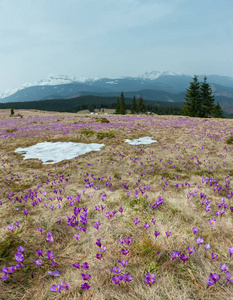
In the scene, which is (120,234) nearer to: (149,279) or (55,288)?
(149,279)

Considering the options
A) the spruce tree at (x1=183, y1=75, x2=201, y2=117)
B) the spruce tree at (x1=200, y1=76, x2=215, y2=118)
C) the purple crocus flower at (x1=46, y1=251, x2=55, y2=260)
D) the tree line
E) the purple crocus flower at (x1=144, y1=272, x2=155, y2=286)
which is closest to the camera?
the purple crocus flower at (x1=144, y1=272, x2=155, y2=286)

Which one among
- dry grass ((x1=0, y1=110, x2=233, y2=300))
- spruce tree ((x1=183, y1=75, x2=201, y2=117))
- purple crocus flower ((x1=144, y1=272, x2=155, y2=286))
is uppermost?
spruce tree ((x1=183, y1=75, x2=201, y2=117))

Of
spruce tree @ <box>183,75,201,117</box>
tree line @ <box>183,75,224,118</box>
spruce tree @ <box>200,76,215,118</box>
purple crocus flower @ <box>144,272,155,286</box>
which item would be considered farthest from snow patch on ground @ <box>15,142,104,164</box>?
spruce tree @ <box>200,76,215,118</box>

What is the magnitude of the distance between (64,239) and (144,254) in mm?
1718

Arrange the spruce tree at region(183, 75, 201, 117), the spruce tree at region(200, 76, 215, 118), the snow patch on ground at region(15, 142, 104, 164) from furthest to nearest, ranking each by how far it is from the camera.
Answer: the spruce tree at region(183, 75, 201, 117), the spruce tree at region(200, 76, 215, 118), the snow patch on ground at region(15, 142, 104, 164)

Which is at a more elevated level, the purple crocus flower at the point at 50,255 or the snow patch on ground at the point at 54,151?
the snow patch on ground at the point at 54,151

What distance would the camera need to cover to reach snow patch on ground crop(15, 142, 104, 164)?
980 cm

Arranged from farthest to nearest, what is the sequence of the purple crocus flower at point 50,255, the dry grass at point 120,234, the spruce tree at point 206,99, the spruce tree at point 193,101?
the spruce tree at point 193,101 → the spruce tree at point 206,99 → the purple crocus flower at point 50,255 → the dry grass at point 120,234

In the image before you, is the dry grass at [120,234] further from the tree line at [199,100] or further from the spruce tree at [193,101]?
the tree line at [199,100]

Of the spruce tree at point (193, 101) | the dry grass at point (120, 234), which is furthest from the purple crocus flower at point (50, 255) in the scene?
the spruce tree at point (193, 101)

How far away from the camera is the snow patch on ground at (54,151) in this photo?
9797 millimetres

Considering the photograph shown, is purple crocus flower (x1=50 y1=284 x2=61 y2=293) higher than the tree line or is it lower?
lower

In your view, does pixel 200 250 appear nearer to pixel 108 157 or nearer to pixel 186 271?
pixel 186 271

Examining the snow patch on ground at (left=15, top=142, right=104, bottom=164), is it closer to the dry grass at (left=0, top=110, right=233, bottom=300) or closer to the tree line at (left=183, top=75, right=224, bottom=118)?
the dry grass at (left=0, top=110, right=233, bottom=300)
